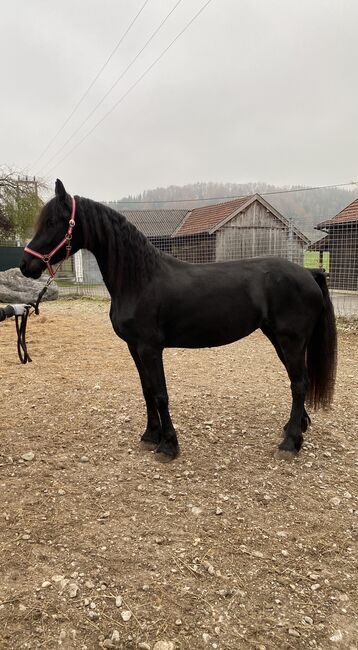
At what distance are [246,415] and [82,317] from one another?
778cm

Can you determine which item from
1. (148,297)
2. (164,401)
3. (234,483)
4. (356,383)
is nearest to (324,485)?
(234,483)

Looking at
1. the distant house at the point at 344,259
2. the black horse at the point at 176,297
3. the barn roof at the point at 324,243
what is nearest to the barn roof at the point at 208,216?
the barn roof at the point at 324,243

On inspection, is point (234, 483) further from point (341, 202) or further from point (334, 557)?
point (341, 202)

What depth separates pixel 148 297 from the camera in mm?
3035

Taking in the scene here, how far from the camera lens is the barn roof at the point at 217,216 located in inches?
832

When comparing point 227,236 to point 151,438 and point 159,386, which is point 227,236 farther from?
point 159,386

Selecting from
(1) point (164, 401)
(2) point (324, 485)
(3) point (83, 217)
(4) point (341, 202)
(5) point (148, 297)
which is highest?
(4) point (341, 202)

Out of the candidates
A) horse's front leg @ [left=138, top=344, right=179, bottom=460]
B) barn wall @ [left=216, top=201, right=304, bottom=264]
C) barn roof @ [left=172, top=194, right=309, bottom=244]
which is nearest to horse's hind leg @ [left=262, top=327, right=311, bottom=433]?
horse's front leg @ [left=138, top=344, right=179, bottom=460]

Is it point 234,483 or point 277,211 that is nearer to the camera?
point 234,483

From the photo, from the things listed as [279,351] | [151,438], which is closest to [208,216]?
[279,351]

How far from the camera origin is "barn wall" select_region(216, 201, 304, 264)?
2008 cm

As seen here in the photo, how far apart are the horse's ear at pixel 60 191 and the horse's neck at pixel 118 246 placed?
156 mm

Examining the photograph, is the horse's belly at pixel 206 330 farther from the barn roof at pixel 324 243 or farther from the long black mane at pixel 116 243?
the barn roof at pixel 324 243

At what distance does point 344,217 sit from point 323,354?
562 inches
